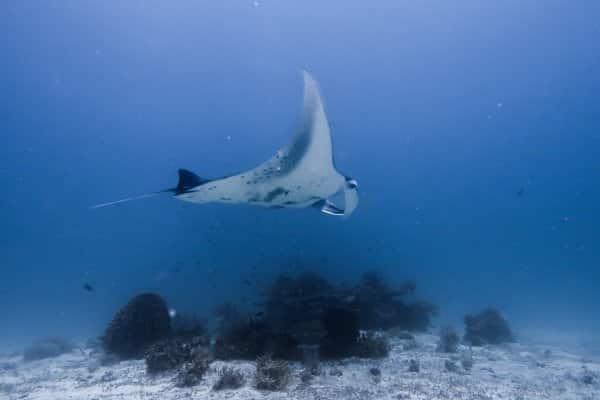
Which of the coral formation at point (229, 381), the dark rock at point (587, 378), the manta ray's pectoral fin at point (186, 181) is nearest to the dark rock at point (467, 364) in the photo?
the dark rock at point (587, 378)

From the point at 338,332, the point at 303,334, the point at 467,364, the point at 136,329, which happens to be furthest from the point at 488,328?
the point at 136,329

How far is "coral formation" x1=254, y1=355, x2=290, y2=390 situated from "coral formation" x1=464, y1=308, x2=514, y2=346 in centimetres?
1110

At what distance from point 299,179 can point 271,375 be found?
3875 millimetres

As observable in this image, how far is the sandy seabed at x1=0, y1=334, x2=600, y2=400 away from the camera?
240 inches

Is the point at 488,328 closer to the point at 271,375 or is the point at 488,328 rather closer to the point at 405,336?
the point at 405,336

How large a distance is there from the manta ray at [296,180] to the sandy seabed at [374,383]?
3.56 meters

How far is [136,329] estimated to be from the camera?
33.1 feet

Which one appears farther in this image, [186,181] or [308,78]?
[186,181]

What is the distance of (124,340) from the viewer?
33.0 ft

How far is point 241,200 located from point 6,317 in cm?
6143

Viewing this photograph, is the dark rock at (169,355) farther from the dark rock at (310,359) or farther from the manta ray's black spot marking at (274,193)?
the manta ray's black spot marking at (274,193)

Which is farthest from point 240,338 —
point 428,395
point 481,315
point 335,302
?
point 481,315

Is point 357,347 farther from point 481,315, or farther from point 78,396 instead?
point 481,315

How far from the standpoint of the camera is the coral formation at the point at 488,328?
578 inches
